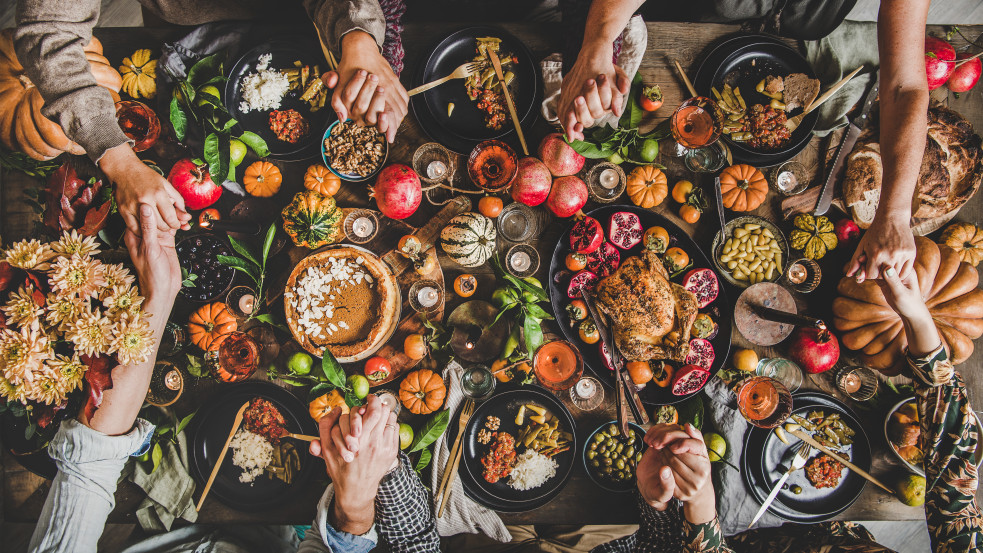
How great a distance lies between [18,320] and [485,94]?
1.93 metres

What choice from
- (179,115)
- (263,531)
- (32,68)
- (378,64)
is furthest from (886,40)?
(263,531)

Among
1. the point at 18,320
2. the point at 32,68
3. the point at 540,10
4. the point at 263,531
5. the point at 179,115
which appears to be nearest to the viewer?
the point at 18,320

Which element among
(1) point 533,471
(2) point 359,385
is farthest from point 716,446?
(2) point 359,385

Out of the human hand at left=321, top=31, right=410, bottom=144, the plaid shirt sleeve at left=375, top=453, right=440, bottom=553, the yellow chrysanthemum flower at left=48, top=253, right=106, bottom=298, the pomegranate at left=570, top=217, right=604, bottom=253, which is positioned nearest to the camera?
the yellow chrysanthemum flower at left=48, top=253, right=106, bottom=298

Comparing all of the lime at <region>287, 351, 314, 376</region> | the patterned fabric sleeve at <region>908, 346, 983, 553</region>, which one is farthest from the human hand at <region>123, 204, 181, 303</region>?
the patterned fabric sleeve at <region>908, 346, 983, 553</region>

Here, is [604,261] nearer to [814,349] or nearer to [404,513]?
[814,349]

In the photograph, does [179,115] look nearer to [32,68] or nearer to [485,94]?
[32,68]

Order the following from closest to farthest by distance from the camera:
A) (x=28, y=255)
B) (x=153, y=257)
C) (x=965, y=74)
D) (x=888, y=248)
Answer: (x=28, y=255)
(x=888, y=248)
(x=153, y=257)
(x=965, y=74)

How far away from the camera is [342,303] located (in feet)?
6.16

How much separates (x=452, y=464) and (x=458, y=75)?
171 centimetres

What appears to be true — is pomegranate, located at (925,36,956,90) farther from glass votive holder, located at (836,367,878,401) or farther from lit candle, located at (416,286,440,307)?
lit candle, located at (416,286,440,307)

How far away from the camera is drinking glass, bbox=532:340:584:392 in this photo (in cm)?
187

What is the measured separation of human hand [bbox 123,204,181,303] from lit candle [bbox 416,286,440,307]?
3.37 ft

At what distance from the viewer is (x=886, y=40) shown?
1.70m
